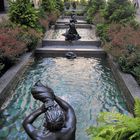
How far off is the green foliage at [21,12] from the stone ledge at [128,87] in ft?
21.3

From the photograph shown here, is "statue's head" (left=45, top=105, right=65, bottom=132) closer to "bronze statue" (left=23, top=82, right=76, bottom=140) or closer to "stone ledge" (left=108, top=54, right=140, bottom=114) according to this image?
"bronze statue" (left=23, top=82, right=76, bottom=140)

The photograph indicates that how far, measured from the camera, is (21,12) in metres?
15.8

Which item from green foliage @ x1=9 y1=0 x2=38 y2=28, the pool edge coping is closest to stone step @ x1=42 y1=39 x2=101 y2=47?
green foliage @ x1=9 y1=0 x2=38 y2=28

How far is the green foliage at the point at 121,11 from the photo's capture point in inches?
667

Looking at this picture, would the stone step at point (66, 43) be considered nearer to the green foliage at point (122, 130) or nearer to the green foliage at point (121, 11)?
the green foliage at point (121, 11)

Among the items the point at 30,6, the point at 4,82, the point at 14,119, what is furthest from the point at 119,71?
the point at 30,6

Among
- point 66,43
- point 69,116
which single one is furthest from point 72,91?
point 66,43

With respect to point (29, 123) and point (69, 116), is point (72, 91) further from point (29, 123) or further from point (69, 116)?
point (29, 123)

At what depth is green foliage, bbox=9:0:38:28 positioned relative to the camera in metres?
15.7

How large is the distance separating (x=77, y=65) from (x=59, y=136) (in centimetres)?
847

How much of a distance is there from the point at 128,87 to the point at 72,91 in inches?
66.7

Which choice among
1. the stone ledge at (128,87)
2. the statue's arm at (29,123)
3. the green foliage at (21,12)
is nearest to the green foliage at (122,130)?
the statue's arm at (29,123)

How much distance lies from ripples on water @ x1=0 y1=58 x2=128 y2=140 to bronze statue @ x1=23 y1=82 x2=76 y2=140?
166 centimetres

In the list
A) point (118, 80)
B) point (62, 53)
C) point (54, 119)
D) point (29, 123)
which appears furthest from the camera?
point (62, 53)
